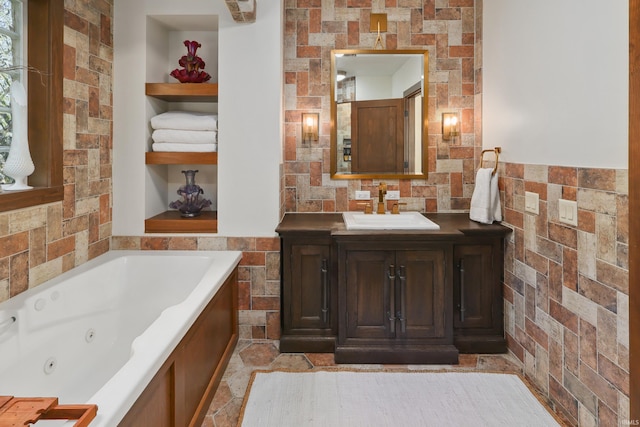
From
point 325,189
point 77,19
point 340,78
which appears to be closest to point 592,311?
point 325,189

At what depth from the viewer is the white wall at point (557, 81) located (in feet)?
6.21

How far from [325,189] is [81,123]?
5.84ft

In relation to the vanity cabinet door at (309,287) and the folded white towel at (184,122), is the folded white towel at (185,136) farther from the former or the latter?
the vanity cabinet door at (309,287)

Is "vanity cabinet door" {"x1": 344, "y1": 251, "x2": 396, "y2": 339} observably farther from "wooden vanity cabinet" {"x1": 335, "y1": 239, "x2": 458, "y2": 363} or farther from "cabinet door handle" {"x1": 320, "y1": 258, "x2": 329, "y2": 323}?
"cabinet door handle" {"x1": 320, "y1": 258, "x2": 329, "y2": 323}

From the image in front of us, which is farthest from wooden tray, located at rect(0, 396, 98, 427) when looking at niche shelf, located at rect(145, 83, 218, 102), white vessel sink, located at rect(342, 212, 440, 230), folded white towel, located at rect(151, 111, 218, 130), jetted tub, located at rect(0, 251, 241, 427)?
niche shelf, located at rect(145, 83, 218, 102)

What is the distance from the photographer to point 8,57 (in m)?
2.29

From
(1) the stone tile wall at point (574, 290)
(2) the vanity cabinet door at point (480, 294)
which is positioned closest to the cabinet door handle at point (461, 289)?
(2) the vanity cabinet door at point (480, 294)

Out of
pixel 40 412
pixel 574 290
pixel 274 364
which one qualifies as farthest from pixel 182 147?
pixel 574 290

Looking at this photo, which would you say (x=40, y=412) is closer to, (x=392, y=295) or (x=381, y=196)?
(x=392, y=295)

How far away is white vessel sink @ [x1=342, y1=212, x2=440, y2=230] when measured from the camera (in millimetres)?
2957

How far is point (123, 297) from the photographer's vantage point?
111 inches

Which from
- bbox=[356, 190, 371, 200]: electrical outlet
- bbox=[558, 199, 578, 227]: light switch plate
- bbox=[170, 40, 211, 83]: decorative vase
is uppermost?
bbox=[170, 40, 211, 83]: decorative vase

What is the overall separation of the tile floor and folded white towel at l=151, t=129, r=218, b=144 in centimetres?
144

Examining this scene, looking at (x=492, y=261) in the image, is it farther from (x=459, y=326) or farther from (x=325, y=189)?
(x=325, y=189)
